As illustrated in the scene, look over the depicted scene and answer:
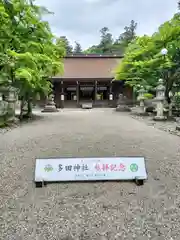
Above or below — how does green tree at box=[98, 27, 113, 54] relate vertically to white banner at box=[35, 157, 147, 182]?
above

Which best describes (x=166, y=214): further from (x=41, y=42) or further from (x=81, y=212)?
(x=41, y=42)

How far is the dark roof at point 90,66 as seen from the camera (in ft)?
73.7

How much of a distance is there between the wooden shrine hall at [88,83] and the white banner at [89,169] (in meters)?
18.8

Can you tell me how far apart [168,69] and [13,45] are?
299 inches

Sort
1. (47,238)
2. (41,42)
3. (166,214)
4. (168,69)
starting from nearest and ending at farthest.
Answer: (47,238) < (166,214) < (41,42) < (168,69)

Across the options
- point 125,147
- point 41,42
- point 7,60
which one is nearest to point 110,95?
point 41,42

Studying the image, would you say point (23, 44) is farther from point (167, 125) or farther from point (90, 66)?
point (90, 66)

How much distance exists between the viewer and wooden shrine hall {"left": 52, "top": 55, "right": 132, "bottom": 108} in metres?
22.2

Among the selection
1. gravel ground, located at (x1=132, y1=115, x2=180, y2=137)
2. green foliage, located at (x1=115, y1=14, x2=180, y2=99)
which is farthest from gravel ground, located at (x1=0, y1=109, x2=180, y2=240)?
green foliage, located at (x1=115, y1=14, x2=180, y2=99)

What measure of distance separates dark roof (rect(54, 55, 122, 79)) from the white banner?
19049 millimetres

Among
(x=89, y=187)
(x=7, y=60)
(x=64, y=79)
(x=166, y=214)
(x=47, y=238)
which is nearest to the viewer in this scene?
(x=47, y=238)

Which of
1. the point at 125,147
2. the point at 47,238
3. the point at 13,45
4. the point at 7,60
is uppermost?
the point at 13,45

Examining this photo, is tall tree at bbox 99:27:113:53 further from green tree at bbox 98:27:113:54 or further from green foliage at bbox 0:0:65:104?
green foliage at bbox 0:0:65:104

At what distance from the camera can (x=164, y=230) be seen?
2.38 metres
